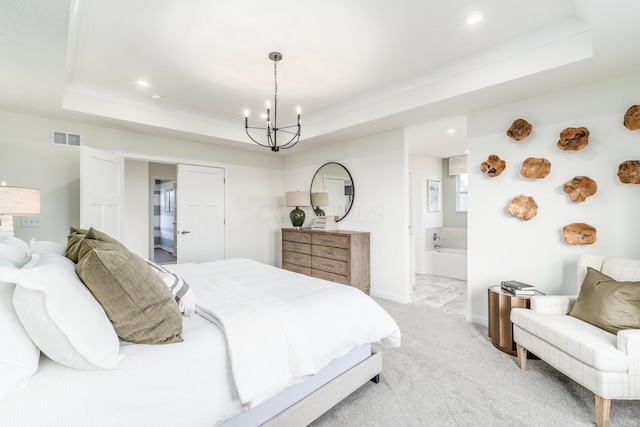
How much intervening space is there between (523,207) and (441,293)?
6.58 feet

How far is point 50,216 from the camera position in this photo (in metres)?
3.38

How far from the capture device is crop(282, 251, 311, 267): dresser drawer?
4.59m

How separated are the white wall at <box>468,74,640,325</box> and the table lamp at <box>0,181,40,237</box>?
4.11 m

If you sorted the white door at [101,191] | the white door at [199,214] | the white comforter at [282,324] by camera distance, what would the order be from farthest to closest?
the white door at [199,214], the white door at [101,191], the white comforter at [282,324]

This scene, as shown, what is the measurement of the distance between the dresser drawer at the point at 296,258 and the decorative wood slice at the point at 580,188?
3229 mm

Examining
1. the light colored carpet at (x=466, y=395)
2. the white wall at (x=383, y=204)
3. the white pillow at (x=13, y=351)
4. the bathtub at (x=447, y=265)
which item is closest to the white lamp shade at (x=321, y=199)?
the white wall at (x=383, y=204)

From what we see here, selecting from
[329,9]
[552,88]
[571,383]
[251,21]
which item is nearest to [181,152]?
[251,21]

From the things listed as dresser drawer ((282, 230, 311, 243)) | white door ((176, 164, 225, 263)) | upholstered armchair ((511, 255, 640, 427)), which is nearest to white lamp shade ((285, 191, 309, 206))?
dresser drawer ((282, 230, 311, 243))

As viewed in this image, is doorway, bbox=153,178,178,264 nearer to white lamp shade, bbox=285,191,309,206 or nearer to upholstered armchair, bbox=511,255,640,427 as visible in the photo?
white lamp shade, bbox=285,191,309,206

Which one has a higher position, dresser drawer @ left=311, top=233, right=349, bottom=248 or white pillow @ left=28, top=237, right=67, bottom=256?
white pillow @ left=28, top=237, right=67, bottom=256

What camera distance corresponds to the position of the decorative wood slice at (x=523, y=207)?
2773 mm

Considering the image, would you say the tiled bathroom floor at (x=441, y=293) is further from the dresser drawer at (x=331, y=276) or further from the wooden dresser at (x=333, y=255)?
the dresser drawer at (x=331, y=276)

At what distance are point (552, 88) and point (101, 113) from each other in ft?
15.2

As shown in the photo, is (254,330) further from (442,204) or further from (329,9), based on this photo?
(442,204)
